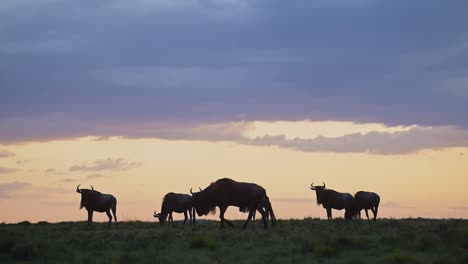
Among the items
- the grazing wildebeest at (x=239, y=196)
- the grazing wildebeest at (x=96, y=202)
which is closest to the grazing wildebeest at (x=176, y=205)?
the grazing wildebeest at (x=96, y=202)

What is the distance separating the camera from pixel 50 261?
74.0ft

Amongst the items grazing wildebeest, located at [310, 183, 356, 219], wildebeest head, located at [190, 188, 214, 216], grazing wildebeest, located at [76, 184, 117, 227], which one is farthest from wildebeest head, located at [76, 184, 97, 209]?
grazing wildebeest, located at [310, 183, 356, 219]

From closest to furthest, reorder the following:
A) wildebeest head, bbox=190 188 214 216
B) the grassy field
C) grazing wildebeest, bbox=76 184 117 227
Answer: the grassy field < wildebeest head, bbox=190 188 214 216 < grazing wildebeest, bbox=76 184 117 227

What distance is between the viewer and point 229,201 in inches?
1298

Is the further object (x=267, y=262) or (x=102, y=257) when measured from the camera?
(x=102, y=257)

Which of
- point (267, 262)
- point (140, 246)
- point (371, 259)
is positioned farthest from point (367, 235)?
point (140, 246)

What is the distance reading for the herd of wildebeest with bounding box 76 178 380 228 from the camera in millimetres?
32812

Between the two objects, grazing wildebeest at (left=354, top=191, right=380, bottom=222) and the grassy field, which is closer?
the grassy field

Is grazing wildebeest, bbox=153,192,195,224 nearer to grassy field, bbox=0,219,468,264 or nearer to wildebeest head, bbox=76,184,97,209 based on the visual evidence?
wildebeest head, bbox=76,184,97,209

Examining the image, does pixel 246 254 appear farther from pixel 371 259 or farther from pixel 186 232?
pixel 186 232

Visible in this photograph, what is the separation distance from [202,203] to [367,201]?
10.6 metres

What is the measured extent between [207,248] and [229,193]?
29.8 ft

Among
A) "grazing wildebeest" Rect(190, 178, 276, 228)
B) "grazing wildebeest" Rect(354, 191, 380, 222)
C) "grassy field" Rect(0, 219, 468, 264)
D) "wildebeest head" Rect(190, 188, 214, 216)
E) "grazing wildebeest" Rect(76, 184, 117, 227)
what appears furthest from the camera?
"grazing wildebeest" Rect(354, 191, 380, 222)

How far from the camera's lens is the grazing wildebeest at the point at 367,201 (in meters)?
39.4
